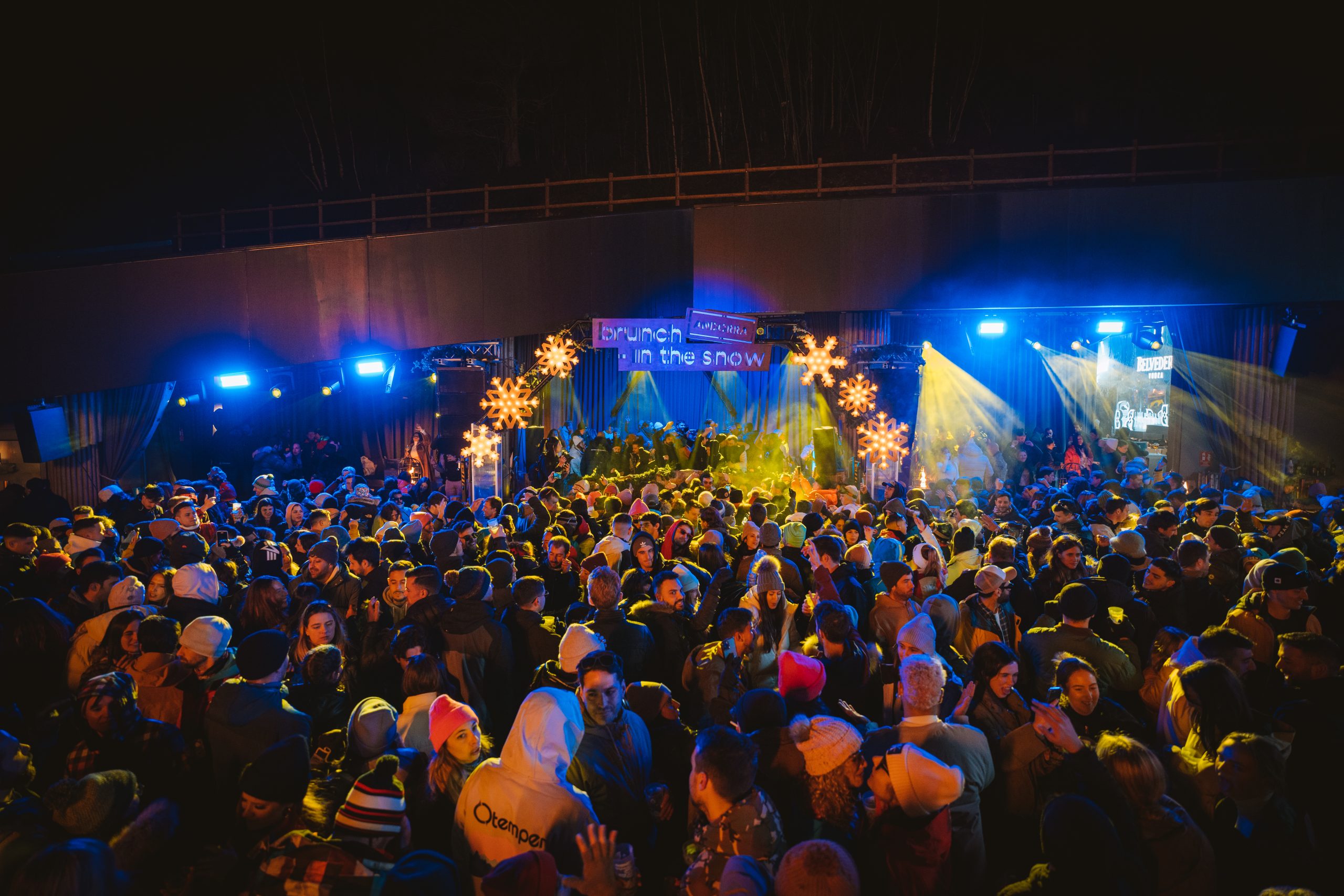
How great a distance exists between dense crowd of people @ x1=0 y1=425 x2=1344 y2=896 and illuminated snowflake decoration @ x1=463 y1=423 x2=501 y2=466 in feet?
22.0

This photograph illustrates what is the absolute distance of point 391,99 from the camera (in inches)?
930

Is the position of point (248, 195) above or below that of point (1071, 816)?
above

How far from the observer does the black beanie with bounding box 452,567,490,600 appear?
15.3 feet

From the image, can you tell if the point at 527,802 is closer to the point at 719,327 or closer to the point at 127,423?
the point at 719,327

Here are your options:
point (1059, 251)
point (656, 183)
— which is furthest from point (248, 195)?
point (1059, 251)

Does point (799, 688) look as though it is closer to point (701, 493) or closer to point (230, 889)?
point (230, 889)

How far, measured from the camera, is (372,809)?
7.89 feet

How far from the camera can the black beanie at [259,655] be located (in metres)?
3.33

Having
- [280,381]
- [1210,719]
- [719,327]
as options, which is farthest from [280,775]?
[280,381]

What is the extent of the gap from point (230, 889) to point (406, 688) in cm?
107

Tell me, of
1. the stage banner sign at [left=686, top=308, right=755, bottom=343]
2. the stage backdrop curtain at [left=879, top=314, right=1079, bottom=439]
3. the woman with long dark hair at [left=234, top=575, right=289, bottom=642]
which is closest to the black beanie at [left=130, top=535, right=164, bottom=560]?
the woman with long dark hair at [left=234, top=575, right=289, bottom=642]

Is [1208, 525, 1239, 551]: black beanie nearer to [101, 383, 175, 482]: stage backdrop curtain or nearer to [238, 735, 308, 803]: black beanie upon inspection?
[238, 735, 308, 803]: black beanie

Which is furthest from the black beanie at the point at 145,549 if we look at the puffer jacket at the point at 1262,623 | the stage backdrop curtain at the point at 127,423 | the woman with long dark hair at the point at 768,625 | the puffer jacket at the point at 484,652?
the stage backdrop curtain at the point at 127,423

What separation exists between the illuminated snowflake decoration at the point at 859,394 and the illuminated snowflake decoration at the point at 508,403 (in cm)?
499
